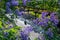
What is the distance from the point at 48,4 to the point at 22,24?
2.57 feet

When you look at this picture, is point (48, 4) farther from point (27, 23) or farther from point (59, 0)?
point (27, 23)

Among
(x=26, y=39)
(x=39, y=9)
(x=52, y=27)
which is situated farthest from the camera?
(x=39, y=9)

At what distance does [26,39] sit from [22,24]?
50.8 inches

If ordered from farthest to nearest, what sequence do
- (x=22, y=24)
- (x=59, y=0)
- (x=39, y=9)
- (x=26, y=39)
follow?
(x=39, y=9), (x=59, y=0), (x=22, y=24), (x=26, y=39)

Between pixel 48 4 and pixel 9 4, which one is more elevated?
pixel 9 4

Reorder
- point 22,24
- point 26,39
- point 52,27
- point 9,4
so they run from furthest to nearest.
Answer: point 22,24 → point 9,4 → point 52,27 → point 26,39

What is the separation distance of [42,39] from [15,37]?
0.43 m

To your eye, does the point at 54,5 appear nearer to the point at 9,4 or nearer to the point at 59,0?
the point at 59,0

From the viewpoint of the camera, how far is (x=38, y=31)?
139 inches

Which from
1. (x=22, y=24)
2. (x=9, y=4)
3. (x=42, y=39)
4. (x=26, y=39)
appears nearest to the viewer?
(x=26, y=39)

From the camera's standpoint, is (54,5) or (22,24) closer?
(22,24)

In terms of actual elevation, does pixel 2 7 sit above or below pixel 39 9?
above

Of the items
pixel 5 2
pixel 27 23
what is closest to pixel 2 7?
pixel 5 2

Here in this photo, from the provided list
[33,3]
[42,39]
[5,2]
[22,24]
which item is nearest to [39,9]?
[33,3]
